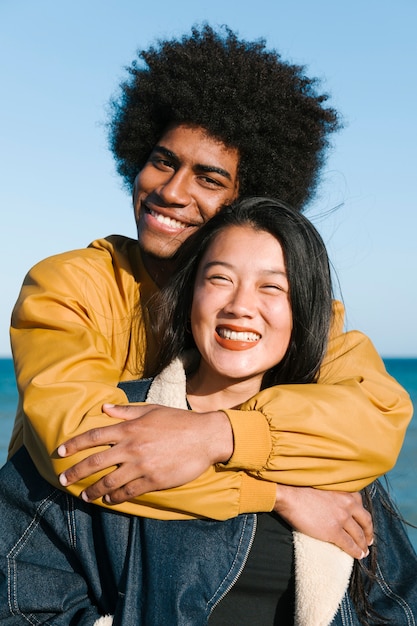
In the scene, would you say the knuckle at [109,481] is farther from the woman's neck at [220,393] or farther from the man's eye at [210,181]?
the man's eye at [210,181]

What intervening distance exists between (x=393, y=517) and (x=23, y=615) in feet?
4.32

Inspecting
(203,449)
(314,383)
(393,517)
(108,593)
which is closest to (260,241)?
(314,383)

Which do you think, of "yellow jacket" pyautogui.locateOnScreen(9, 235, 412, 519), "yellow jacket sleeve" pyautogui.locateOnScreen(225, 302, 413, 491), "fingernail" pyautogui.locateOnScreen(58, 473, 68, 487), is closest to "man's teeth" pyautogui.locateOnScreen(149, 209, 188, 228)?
"yellow jacket" pyautogui.locateOnScreen(9, 235, 412, 519)

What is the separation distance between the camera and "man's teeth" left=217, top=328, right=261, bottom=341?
3.00m

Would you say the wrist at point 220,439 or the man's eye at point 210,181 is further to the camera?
the man's eye at point 210,181

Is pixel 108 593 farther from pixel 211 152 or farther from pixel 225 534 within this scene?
pixel 211 152

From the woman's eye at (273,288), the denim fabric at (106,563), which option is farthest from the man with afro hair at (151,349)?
the woman's eye at (273,288)

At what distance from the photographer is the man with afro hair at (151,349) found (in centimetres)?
270

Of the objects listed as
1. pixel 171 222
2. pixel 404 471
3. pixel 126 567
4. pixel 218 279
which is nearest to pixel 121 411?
pixel 126 567

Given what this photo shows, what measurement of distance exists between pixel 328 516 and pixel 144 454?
67cm

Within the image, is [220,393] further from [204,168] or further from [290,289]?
[204,168]

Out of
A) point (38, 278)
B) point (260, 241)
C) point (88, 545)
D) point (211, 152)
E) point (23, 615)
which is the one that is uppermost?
point (211, 152)

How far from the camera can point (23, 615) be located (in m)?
2.81

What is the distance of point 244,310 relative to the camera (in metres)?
2.98
